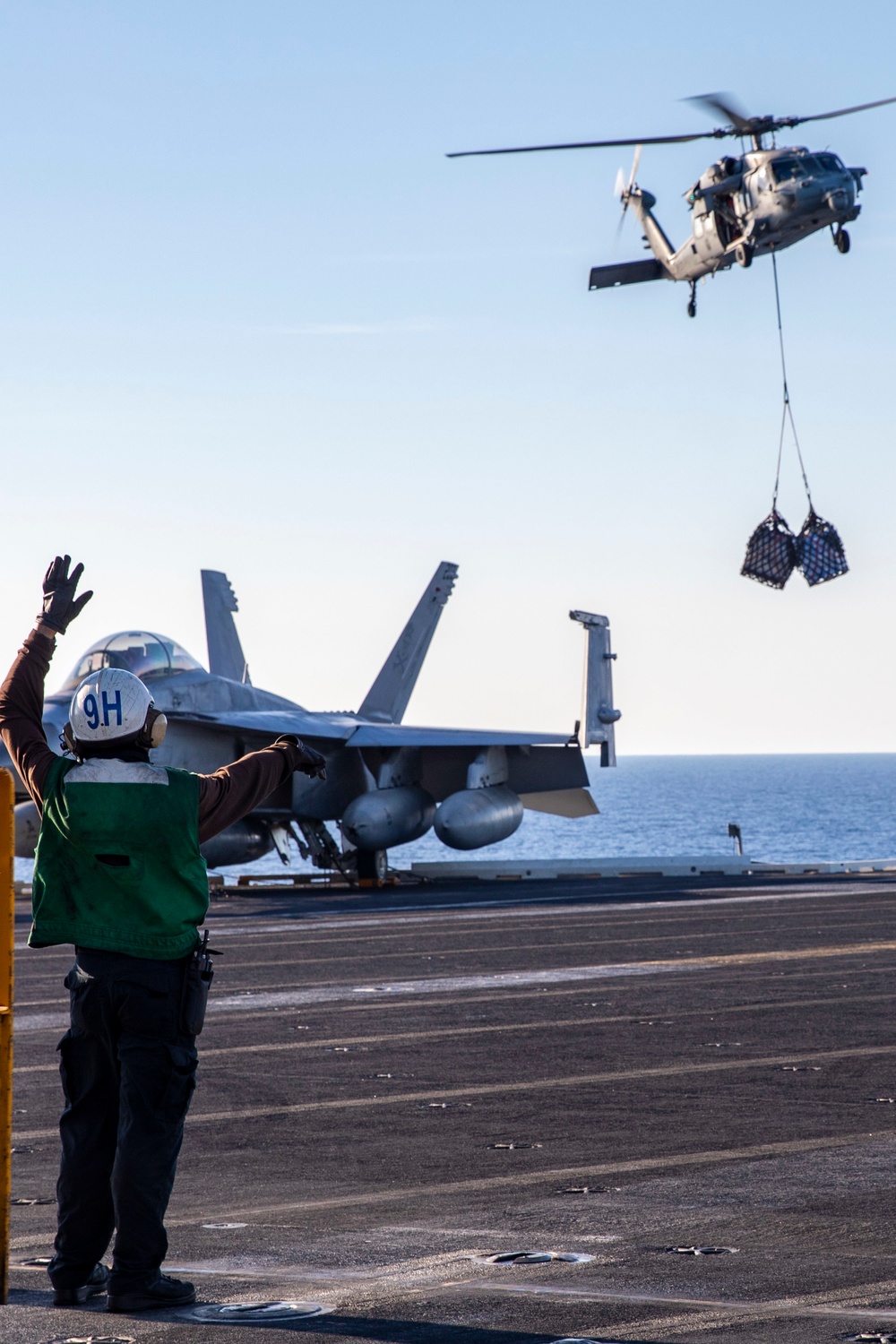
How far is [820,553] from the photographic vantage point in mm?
38094

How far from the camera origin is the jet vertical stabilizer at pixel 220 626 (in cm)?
4250

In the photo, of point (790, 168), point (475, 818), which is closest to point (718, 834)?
point (475, 818)

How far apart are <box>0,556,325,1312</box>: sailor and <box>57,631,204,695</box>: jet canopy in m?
24.4

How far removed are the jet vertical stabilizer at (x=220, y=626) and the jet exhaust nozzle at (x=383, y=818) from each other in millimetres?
7073

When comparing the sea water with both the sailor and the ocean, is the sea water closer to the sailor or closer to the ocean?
the ocean

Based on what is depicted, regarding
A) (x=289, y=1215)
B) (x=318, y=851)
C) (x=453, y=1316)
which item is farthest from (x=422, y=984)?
(x=318, y=851)

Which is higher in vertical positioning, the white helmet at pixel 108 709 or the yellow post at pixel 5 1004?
the white helmet at pixel 108 709

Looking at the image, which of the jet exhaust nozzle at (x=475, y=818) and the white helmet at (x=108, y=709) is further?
the jet exhaust nozzle at (x=475, y=818)

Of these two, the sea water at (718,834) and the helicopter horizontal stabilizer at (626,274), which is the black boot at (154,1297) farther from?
the sea water at (718,834)

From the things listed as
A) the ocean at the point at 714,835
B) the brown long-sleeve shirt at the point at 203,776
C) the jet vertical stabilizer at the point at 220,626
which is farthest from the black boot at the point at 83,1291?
the ocean at the point at 714,835

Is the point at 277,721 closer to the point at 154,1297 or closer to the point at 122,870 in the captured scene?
the point at 122,870

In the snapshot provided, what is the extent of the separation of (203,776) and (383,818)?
2986 cm

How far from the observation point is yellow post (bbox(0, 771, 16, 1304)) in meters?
4.98

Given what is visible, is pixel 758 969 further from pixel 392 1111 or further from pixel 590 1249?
pixel 590 1249
